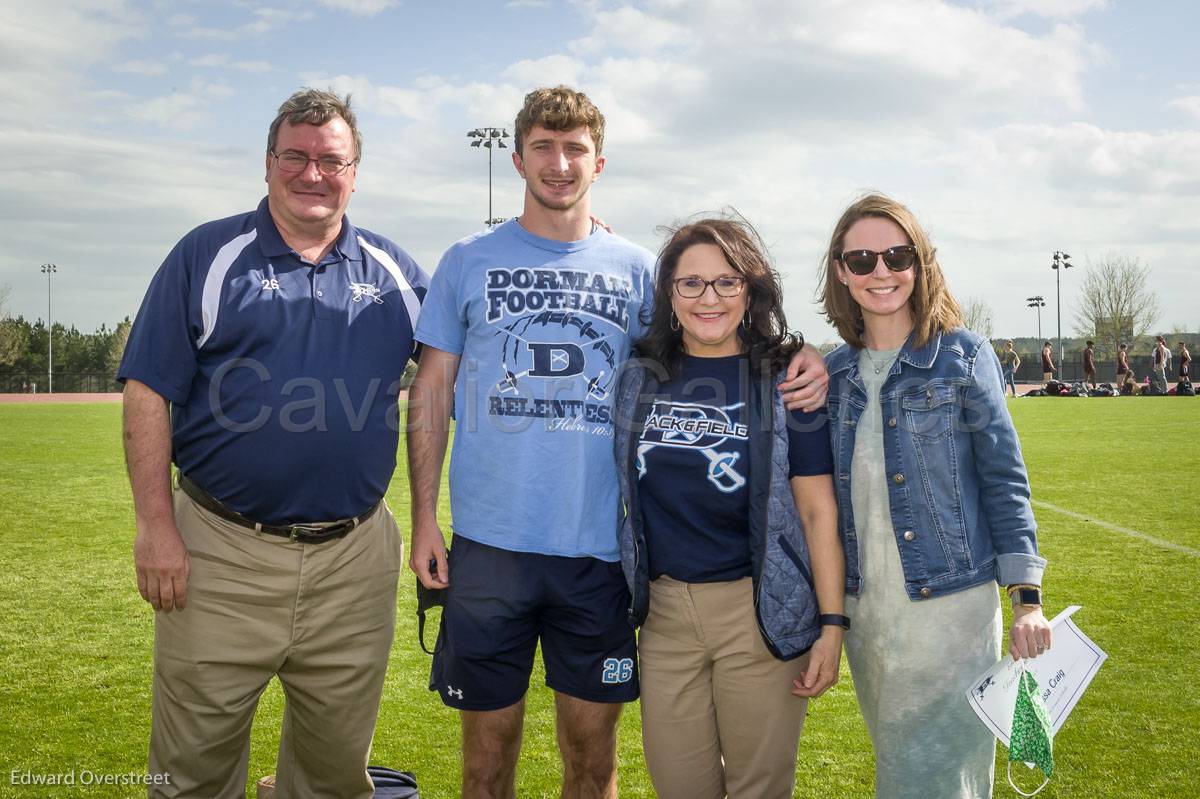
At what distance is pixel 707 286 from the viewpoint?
118 inches

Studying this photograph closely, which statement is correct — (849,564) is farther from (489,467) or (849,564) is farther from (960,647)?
(489,467)

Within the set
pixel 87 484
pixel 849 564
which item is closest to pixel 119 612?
pixel 849 564

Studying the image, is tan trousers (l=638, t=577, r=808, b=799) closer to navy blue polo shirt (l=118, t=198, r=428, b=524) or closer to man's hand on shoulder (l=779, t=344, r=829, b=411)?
man's hand on shoulder (l=779, t=344, r=829, b=411)

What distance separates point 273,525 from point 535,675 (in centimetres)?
283

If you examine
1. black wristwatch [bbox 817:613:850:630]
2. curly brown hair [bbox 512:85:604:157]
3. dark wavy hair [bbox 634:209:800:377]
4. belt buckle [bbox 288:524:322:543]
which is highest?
curly brown hair [bbox 512:85:604:157]

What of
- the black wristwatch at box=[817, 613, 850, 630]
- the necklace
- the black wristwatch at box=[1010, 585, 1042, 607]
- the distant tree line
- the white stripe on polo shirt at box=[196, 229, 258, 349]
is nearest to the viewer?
Answer: the black wristwatch at box=[1010, 585, 1042, 607]

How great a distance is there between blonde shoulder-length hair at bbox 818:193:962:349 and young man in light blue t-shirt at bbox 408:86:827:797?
733 millimetres

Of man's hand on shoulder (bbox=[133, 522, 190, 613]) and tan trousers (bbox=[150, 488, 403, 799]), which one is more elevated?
man's hand on shoulder (bbox=[133, 522, 190, 613])

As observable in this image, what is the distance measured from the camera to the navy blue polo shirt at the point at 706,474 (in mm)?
2934

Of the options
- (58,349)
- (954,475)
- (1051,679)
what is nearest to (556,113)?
(954,475)

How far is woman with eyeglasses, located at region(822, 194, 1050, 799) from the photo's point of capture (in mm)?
2803

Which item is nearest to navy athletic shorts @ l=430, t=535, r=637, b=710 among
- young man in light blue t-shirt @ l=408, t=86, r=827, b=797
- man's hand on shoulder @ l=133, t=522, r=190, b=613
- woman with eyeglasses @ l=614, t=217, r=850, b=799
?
young man in light blue t-shirt @ l=408, t=86, r=827, b=797

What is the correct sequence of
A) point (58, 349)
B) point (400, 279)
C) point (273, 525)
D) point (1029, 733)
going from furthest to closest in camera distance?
point (58, 349)
point (400, 279)
point (273, 525)
point (1029, 733)

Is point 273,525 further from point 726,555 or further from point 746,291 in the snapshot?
point 746,291
